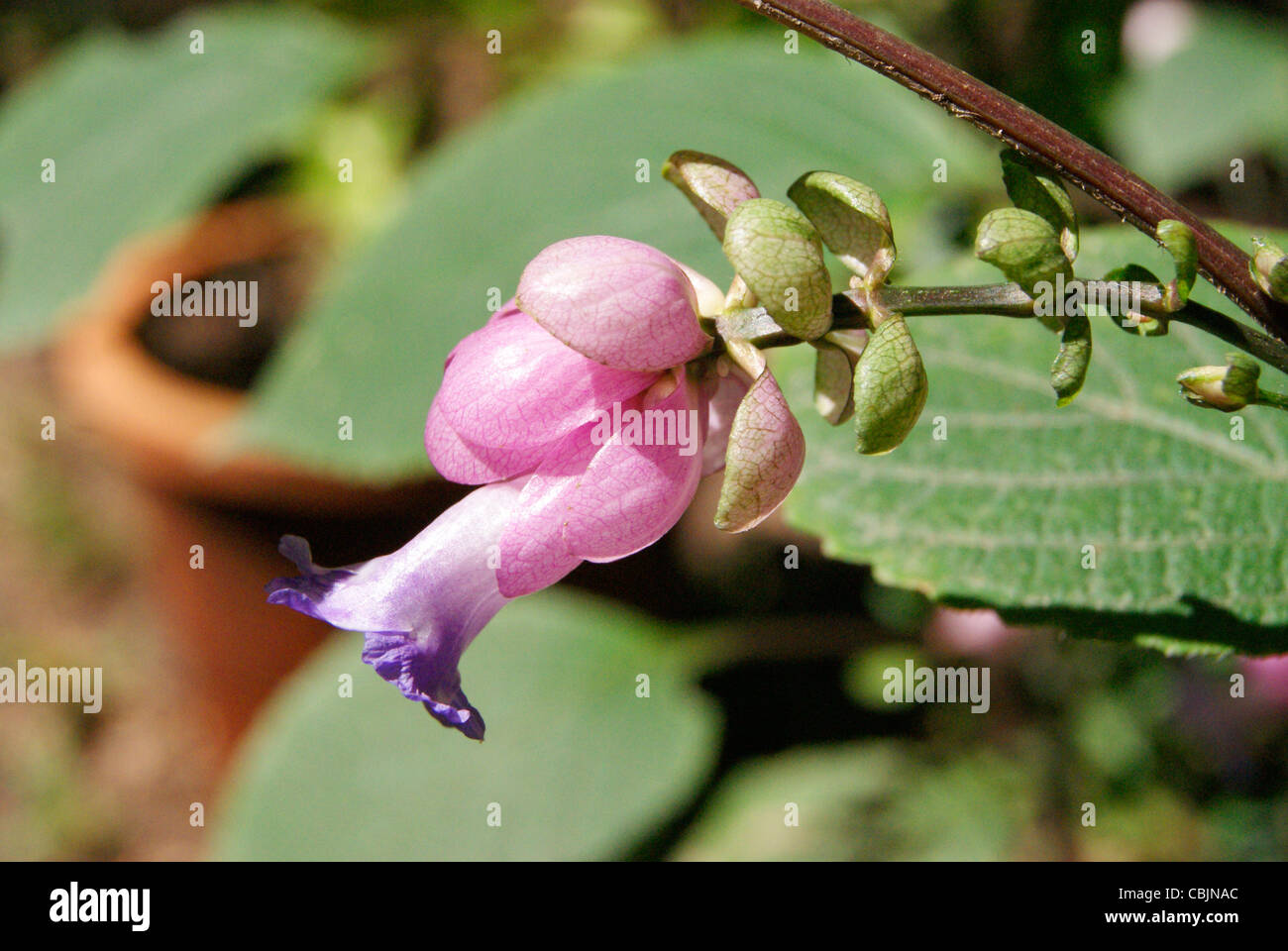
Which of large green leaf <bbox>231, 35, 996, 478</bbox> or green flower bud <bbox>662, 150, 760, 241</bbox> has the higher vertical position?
large green leaf <bbox>231, 35, 996, 478</bbox>

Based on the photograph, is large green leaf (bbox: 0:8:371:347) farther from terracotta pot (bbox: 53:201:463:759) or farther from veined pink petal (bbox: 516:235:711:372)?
Result: veined pink petal (bbox: 516:235:711:372)

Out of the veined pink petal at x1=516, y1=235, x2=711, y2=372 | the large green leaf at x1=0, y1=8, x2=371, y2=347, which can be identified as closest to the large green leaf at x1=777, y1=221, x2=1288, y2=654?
the veined pink petal at x1=516, y1=235, x2=711, y2=372

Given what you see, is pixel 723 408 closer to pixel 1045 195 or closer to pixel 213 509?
pixel 1045 195

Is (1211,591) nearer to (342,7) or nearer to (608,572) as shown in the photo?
(608,572)

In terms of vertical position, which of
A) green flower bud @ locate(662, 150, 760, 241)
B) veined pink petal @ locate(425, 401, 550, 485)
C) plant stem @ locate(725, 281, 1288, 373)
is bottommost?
veined pink petal @ locate(425, 401, 550, 485)
